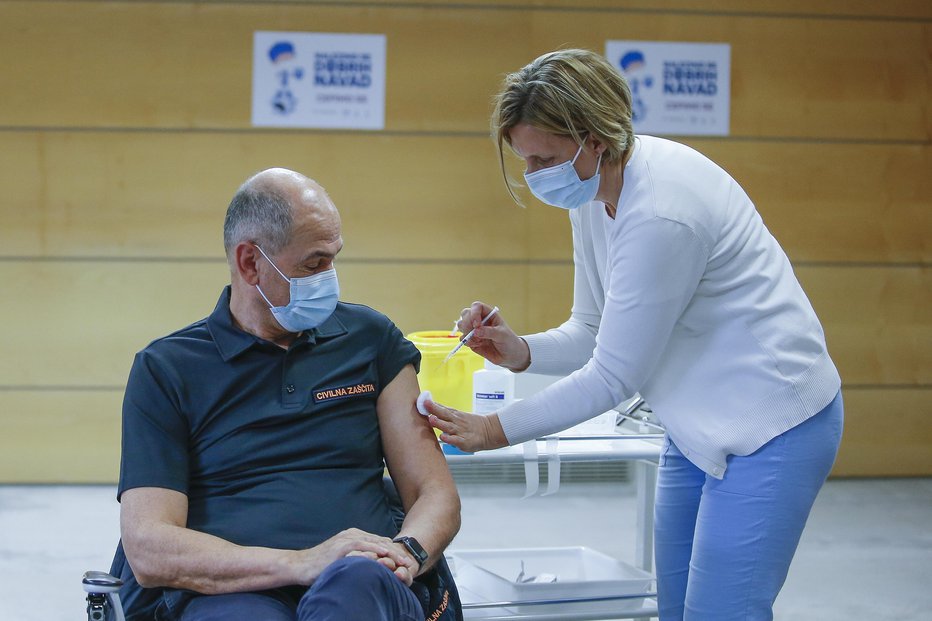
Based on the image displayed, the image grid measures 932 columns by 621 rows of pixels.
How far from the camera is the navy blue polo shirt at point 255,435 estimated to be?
5.68 feet

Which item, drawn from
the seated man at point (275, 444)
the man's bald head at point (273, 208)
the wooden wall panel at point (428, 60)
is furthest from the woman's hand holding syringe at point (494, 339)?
the wooden wall panel at point (428, 60)

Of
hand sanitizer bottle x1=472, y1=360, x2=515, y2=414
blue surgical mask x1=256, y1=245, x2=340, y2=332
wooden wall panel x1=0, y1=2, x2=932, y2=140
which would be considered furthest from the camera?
wooden wall panel x1=0, y1=2, x2=932, y2=140

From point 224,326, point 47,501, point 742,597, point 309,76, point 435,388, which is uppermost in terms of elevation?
point 309,76

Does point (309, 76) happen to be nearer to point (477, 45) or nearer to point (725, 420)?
point (477, 45)

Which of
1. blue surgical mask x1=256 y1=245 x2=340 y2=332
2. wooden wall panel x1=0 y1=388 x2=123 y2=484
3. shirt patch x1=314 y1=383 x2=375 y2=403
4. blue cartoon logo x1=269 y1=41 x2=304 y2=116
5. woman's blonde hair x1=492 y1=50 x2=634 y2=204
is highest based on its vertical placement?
blue cartoon logo x1=269 y1=41 x2=304 y2=116

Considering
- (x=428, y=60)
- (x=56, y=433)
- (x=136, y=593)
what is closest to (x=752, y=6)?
(x=428, y=60)

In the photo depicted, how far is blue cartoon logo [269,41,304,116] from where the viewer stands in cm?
442

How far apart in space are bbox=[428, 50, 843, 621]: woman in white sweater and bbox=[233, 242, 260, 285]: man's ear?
0.51 meters

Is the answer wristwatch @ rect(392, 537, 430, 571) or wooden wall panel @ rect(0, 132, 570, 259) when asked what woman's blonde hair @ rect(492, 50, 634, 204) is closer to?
wristwatch @ rect(392, 537, 430, 571)

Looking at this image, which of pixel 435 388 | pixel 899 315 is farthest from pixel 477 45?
pixel 435 388

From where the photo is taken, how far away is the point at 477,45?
14.7 feet

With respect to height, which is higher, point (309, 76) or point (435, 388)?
point (309, 76)

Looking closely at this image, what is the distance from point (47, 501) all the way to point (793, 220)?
3.45 metres

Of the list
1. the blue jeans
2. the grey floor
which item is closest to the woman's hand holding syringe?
the blue jeans
